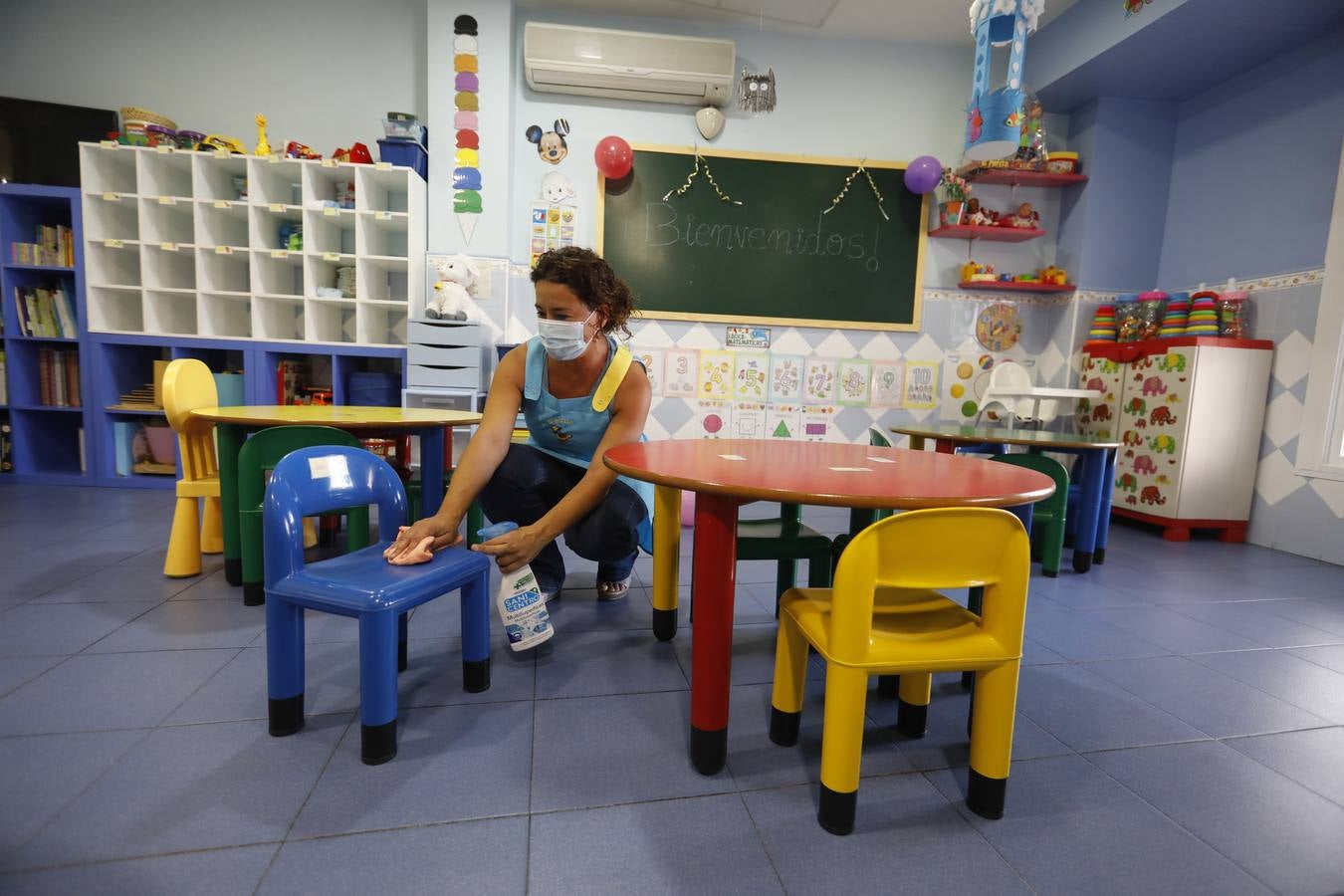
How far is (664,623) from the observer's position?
6.52 ft

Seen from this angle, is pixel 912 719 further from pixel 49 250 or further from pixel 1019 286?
pixel 49 250

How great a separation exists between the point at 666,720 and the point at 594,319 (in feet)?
3.72

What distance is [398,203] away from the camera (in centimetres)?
409

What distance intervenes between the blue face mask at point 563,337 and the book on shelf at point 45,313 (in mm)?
3984

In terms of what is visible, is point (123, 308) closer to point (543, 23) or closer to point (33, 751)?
point (543, 23)

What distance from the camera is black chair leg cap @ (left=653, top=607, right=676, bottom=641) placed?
1984 mm

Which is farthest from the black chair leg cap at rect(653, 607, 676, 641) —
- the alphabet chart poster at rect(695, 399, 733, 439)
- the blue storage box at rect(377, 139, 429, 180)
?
the blue storage box at rect(377, 139, 429, 180)

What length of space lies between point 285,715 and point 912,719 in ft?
4.78

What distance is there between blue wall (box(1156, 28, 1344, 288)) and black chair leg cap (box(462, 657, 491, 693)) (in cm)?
463

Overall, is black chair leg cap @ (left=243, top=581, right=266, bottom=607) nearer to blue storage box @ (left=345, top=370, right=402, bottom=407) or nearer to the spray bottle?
the spray bottle

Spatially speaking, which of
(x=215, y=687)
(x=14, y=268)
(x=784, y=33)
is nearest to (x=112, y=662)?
(x=215, y=687)

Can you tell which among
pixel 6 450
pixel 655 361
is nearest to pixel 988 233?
pixel 655 361

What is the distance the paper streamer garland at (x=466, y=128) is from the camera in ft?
12.4

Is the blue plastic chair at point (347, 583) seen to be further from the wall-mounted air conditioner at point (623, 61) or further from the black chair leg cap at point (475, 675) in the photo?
the wall-mounted air conditioner at point (623, 61)
